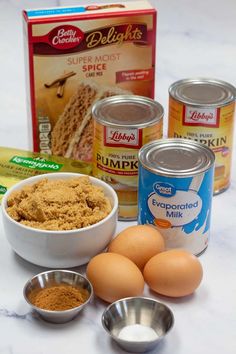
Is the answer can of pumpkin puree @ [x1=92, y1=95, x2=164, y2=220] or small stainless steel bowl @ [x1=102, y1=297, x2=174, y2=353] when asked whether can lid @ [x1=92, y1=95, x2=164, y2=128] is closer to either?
can of pumpkin puree @ [x1=92, y1=95, x2=164, y2=220]

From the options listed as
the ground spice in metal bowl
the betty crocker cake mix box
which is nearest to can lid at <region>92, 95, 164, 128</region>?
the betty crocker cake mix box

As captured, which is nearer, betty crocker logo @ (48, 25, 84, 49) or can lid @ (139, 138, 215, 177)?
can lid @ (139, 138, 215, 177)

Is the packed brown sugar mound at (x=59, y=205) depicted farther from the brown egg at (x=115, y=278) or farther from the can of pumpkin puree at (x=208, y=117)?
the can of pumpkin puree at (x=208, y=117)

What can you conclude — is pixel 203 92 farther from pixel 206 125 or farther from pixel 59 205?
pixel 59 205

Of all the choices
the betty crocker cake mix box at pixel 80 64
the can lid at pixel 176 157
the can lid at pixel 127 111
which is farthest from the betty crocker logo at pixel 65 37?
the can lid at pixel 176 157

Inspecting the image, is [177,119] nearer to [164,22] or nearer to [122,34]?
[122,34]

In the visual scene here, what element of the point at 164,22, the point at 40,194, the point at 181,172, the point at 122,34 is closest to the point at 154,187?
the point at 181,172
